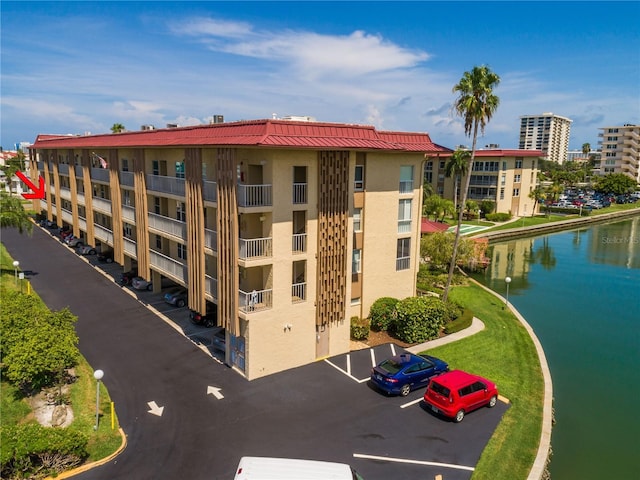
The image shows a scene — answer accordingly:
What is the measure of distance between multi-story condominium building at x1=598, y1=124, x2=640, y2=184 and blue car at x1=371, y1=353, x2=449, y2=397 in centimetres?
15425

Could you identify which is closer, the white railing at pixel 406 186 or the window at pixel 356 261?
the window at pixel 356 261

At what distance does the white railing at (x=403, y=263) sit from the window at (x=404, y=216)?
5.98ft

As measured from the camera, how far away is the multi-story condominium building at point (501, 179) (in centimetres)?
8275

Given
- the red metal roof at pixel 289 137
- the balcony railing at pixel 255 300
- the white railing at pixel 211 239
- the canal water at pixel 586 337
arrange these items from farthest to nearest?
the white railing at pixel 211 239
the balcony railing at pixel 255 300
the red metal roof at pixel 289 137
the canal water at pixel 586 337

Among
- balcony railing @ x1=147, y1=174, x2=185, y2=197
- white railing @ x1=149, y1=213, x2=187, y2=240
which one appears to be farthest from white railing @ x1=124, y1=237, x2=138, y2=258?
balcony railing @ x1=147, y1=174, x2=185, y2=197

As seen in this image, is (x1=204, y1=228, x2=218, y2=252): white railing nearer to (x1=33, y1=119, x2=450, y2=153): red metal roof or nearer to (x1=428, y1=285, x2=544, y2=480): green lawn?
(x1=33, y1=119, x2=450, y2=153): red metal roof

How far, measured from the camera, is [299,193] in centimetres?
2325

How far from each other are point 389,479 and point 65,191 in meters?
48.8

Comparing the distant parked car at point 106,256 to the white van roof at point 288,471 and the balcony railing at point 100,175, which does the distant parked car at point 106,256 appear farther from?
the white van roof at point 288,471

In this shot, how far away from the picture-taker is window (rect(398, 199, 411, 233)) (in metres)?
29.9

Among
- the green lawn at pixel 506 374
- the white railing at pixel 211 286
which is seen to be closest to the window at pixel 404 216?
the green lawn at pixel 506 374

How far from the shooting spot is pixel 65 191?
51906 millimetres

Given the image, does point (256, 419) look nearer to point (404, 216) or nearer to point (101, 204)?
point (404, 216)

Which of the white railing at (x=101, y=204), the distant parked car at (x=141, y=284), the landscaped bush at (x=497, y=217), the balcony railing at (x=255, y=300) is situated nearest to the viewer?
the balcony railing at (x=255, y=300)
